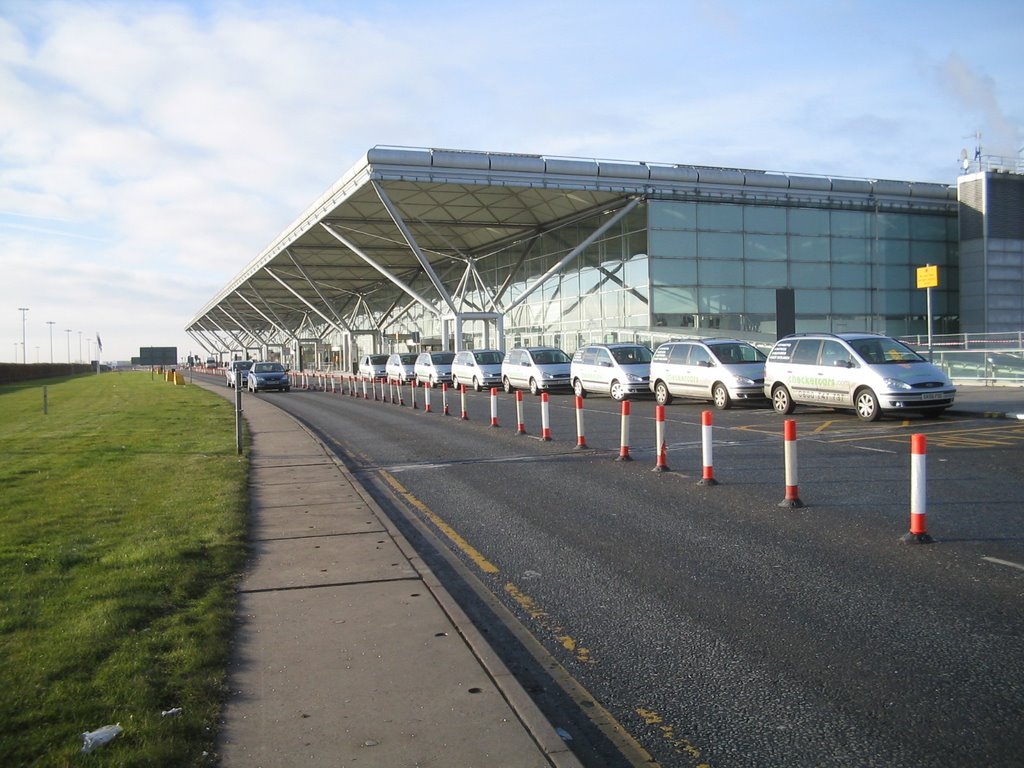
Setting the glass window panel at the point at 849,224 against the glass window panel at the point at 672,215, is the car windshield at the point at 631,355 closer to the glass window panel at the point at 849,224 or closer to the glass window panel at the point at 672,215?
the glass window panel at the point at 672,215

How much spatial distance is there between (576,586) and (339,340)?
93082 mm

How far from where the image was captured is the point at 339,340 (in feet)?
319

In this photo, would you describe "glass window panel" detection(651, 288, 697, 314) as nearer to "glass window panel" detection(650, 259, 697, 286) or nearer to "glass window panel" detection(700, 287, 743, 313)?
"glass window panel" detection(650, 259, 697, 286)

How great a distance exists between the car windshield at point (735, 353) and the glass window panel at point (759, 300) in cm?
2014

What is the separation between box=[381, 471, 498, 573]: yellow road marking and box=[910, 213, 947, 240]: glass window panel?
4028 centimetres

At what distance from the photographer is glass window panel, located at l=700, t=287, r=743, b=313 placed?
41.2 metres

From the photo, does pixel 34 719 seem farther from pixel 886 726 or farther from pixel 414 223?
pixel 414 223

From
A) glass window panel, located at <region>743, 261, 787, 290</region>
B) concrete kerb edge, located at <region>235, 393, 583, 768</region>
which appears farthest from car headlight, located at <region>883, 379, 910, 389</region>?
glass window panel, located at <region>743, 261, 787, 290</region>

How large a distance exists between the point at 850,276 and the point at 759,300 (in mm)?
5207

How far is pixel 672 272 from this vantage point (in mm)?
40656

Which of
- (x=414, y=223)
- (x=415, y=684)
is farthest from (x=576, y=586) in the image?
(x=414, y=223)

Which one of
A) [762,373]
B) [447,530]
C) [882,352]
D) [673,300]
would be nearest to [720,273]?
[673,300]

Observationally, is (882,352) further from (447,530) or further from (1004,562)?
(447,530)

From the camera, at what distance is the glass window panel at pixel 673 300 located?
A: 4034 centimetres
